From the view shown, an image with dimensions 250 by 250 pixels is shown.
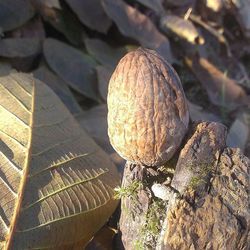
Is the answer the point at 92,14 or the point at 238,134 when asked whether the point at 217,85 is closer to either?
the point at 238,134

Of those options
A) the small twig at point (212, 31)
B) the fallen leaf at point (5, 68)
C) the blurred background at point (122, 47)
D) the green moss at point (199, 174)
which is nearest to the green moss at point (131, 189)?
the green moss at point (199, 174)

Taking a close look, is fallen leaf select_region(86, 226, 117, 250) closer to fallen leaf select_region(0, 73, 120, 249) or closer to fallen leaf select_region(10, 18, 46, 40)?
fallen leaf select_region(0, 73, 120, 249)

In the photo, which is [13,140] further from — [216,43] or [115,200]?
[216,43]

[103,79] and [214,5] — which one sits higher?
[214,5]

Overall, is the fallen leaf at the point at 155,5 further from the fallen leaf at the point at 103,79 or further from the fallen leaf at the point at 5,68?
the fallen leaf at the point at 5,68

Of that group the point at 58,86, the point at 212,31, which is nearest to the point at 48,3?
the point at 58,86

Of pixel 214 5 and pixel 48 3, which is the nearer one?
pixel 48 3

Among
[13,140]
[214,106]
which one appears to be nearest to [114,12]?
[214,106]
